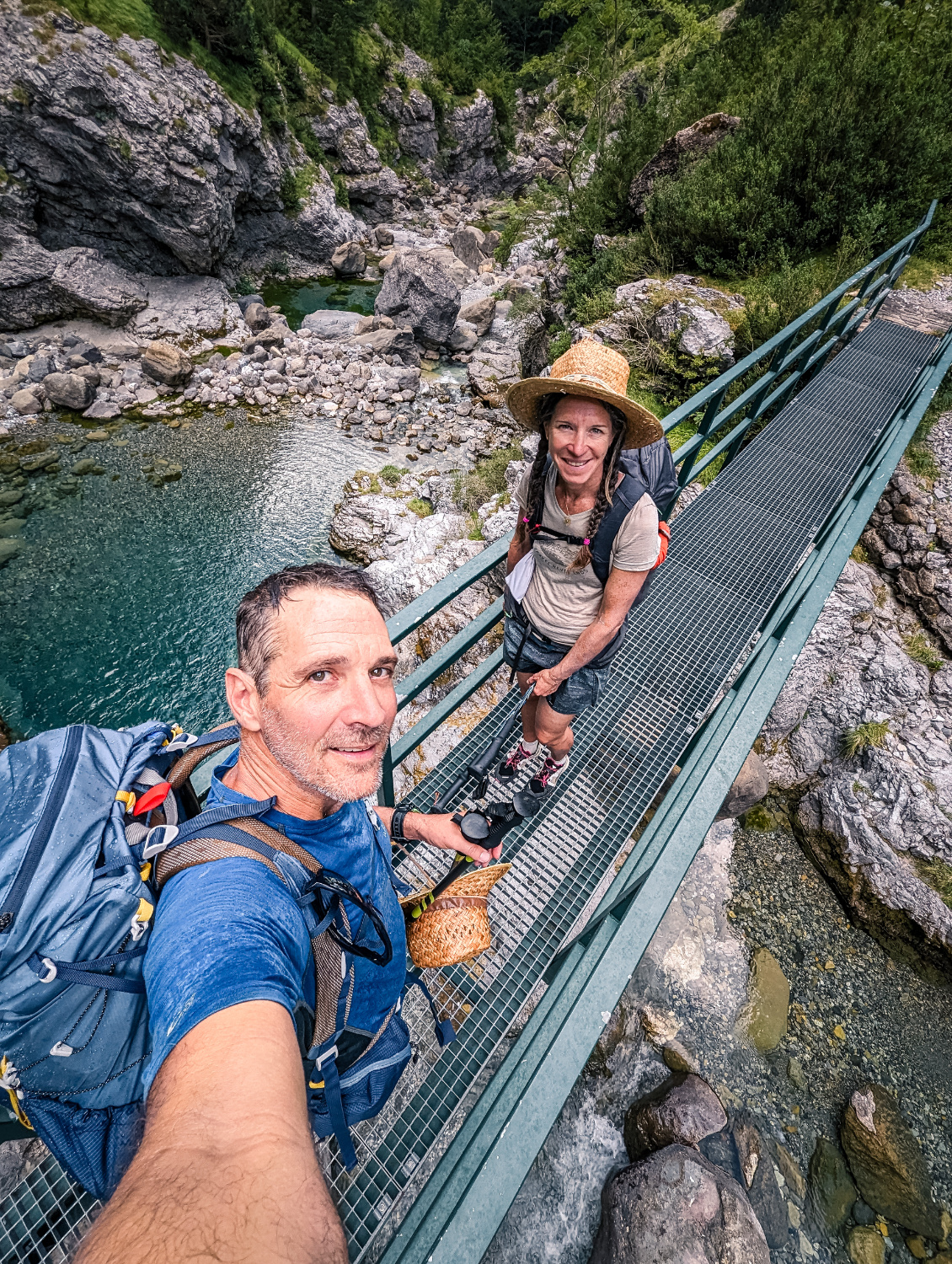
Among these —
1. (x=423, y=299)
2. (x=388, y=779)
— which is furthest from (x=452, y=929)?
(x=423, y=299)

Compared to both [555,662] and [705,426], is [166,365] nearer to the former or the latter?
[705,426]

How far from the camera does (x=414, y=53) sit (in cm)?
3309

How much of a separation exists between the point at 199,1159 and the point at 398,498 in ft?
36.9

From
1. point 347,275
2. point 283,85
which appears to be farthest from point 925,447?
point 283,85

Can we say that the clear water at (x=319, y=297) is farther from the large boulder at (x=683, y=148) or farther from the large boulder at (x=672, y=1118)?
the large boulder at (x=672, y=1118)

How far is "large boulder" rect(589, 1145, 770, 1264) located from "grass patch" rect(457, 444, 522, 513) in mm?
9108

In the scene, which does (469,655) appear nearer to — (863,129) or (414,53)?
(863,129)

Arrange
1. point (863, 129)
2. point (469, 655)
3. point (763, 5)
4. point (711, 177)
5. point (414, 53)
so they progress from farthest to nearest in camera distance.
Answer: point (414, 53) → point (763, 5) → point (711, 177) → point (863, 129) → point (469, 655)

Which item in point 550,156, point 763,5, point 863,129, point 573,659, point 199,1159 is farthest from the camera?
point 550,156

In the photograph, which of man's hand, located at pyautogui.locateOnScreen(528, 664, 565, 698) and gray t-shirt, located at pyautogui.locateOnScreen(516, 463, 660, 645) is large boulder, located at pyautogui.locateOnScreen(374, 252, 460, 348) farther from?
man's hand, located at pyautogui.locateOnScreen(528, 664, 565, 698)

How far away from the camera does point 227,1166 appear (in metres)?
0.81

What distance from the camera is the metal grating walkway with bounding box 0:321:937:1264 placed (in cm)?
179

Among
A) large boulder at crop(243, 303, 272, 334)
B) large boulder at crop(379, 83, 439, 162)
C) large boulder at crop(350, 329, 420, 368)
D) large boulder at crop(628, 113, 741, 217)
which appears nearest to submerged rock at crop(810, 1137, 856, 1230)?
large boulder at crop(628, 113, 741, 217)

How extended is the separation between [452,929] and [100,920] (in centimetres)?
111
